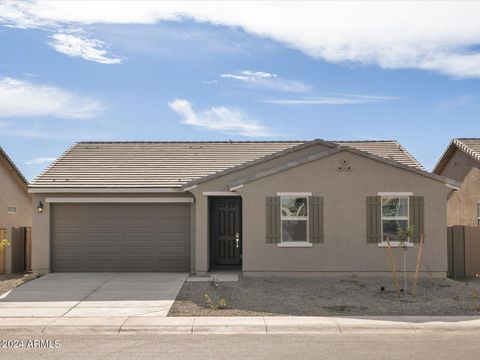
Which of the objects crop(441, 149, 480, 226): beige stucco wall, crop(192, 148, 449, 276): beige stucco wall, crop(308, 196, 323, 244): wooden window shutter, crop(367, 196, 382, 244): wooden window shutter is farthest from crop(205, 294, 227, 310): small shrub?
crop(441, 149, 480, 226): beige stucco wall

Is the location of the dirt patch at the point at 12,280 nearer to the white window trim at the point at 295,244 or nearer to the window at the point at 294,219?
the white window trim at the point at 295,244

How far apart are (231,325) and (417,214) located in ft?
26.4

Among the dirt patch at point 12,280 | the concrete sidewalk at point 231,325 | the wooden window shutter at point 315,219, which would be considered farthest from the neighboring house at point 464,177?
the dirt patch at point 12,280

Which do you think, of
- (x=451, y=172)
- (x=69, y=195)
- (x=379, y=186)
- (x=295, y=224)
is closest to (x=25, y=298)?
(x=69, y=195)

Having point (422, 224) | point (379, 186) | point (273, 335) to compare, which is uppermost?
point (379, 186)

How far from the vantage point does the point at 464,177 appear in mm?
23625

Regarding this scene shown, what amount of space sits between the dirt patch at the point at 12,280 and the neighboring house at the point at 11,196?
3.46 m

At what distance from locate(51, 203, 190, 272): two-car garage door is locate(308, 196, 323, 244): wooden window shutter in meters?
3.86

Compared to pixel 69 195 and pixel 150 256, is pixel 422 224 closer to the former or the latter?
pixel 150 256

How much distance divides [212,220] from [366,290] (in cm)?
610

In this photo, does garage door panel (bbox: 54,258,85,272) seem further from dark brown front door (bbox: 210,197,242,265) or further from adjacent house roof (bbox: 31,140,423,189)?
dark brown front door (bbox: 210,197,242,265)

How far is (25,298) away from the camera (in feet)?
44.5

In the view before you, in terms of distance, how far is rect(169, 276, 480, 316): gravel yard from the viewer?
12.0 meters

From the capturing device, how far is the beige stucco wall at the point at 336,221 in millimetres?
16516
